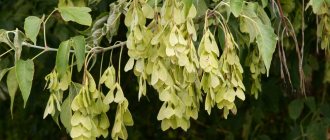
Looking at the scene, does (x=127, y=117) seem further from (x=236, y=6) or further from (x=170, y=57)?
(x=236, y=6)

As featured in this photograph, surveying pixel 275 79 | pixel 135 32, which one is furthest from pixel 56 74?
pixel 275 79

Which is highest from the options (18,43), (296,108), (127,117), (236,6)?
(236,6)

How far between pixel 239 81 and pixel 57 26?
3.74 feet

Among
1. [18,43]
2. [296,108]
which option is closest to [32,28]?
[18,43]

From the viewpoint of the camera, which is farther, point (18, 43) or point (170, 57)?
point (18, 43)

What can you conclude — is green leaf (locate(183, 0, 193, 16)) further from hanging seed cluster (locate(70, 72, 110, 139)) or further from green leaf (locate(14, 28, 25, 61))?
green leaf (locate(14, 28, 25, 61))

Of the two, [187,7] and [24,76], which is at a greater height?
[187,7]

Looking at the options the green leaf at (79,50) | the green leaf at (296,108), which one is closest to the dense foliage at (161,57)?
the green leaf at (79,50)

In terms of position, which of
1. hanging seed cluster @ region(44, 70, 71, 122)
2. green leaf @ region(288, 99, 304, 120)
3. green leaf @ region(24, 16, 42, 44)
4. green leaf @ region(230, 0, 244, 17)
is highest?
green leaf @ region(230, 0, 244, 17)

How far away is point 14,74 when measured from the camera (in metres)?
1.38

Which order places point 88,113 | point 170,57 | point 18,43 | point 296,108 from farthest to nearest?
1. point 296,108
2. point 18,43
3. point 88,113
4. point 170,57

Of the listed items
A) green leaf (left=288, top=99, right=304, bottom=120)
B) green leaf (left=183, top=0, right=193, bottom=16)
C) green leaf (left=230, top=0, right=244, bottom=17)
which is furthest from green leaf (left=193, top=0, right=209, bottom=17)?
green leaf (left=288, top=99, right=304, bottom=120)

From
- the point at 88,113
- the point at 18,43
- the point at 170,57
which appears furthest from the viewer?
the point at 18,43

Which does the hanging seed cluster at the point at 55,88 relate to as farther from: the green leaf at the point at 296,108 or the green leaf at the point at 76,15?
the green leaf at the point at 296,108
